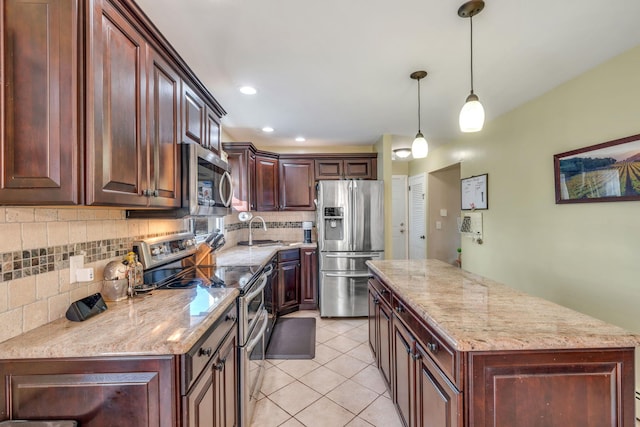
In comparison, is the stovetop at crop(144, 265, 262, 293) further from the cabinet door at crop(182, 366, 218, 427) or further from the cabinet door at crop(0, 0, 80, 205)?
the cabinet door at crop(0, 0, 80, 205)

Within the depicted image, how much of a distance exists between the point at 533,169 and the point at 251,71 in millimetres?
2708

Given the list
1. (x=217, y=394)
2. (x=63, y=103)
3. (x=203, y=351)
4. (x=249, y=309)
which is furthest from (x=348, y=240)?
(x=63, y=103)

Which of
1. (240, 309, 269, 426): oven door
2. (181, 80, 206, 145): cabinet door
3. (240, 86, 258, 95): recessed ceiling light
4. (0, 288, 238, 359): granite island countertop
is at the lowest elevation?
(240, 309, 269, 426): oven door

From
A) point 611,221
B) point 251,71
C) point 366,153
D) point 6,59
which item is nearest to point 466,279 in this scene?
point 611,221

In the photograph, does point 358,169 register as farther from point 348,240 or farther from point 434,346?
point 434,346

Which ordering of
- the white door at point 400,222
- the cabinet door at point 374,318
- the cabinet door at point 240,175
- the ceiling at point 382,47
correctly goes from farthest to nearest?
the white door at point 400,222
the cabinet door at point 240,175
the cabinet door at point 374,318
the ceiling at point 382,47

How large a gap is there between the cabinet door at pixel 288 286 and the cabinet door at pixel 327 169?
134 centimetres

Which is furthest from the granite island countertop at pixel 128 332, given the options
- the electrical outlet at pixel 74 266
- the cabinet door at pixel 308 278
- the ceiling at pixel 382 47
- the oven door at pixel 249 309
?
the cabinet door at pixel 308 278

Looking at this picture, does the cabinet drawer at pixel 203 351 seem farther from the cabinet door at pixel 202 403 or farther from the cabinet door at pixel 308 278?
the cabinet door at pixel 308 278

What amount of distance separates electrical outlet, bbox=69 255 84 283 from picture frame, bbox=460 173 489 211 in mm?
3765

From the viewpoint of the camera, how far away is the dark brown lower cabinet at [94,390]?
939 millimetres

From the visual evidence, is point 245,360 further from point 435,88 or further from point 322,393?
point 435,88

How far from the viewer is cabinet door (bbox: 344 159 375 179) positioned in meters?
4.22

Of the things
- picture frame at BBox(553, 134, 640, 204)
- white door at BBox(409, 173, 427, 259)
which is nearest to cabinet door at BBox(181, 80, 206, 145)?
picture frame at BBox(553, 134, 640, 204)
